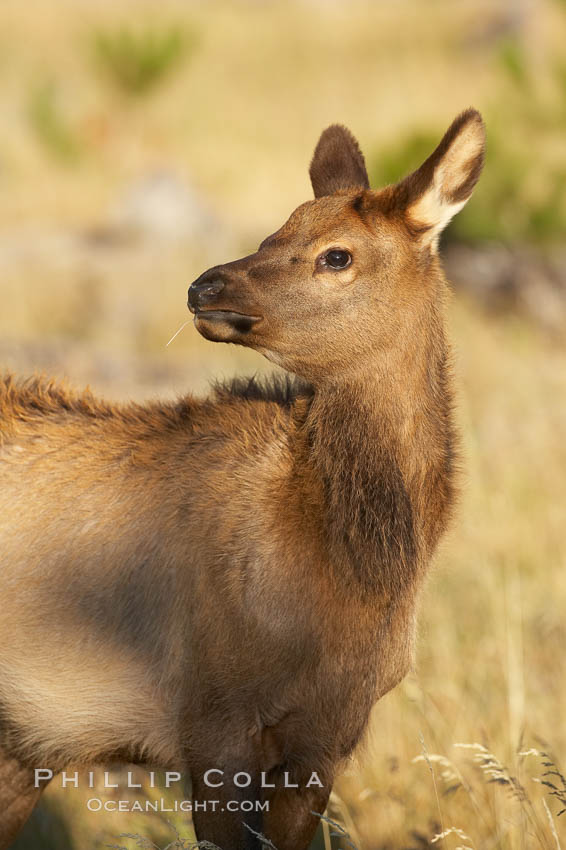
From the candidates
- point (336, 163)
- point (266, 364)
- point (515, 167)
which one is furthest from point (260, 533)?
point (515, 167)

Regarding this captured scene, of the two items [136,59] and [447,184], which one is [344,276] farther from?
[136,59]

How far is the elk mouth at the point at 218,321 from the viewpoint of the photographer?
3.27m

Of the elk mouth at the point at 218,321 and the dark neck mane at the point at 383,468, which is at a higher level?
the elk mouth at the point at 218,321

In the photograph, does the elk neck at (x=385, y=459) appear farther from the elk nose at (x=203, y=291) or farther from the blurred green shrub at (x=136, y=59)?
the blurred green shrub at (x=136, y=59)

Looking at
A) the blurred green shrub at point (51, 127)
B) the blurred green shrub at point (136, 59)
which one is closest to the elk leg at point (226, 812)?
the blurred green shrub at point (51, 127)

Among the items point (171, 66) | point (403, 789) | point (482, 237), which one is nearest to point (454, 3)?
point (171, 66)

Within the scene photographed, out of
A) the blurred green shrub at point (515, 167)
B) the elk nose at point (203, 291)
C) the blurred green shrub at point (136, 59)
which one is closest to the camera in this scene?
the elk nose at point (203, 291)

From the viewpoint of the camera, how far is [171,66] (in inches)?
870

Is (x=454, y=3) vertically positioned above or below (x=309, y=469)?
above

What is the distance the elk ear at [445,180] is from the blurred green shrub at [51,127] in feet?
56.6

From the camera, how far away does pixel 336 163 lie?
156 inches

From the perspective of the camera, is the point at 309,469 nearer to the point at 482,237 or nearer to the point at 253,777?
the point at 253,777

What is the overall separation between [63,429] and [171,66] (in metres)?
20.0

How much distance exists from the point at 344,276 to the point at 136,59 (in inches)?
782
